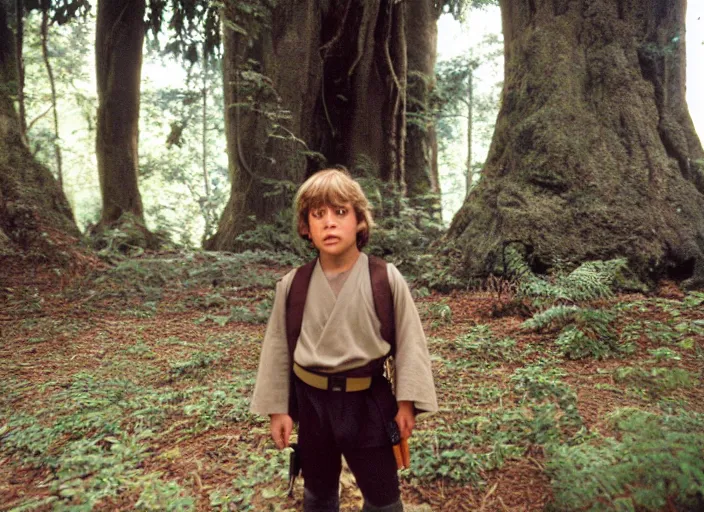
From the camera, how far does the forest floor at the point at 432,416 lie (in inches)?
92.7

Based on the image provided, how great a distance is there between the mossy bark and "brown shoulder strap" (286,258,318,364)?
34.6 ft

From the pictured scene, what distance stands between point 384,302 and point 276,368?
523 millimetres

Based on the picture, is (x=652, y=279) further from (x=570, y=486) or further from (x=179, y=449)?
(x=179, y=449)

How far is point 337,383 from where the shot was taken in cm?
182

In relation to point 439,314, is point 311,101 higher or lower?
higher

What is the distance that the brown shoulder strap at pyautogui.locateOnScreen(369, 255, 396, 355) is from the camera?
1.85m

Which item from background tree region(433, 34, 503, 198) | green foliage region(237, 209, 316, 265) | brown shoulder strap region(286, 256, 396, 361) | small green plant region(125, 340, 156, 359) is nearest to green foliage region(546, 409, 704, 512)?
brown shoulder strap region(286, 256, 396, 361)

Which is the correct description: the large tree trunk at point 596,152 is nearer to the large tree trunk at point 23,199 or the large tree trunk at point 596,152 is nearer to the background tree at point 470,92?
the background tree at point 470,92

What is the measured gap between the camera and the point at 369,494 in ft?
6.22

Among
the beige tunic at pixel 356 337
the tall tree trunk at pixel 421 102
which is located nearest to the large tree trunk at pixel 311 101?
the tall tree trunk at pixel 421 102

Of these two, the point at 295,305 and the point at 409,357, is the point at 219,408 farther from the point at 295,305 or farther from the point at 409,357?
the point at 409,357

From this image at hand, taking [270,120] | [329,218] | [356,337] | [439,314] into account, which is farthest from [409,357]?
[270,120]

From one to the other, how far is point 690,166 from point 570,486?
511 cm

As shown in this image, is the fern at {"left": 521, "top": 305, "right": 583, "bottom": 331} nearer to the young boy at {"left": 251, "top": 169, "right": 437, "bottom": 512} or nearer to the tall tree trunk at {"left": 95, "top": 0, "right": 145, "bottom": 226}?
the young boy at {"left": 251, "top": 169, "right": 437, "bottom": 512}
